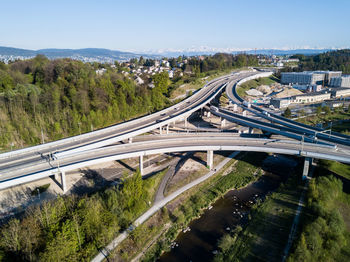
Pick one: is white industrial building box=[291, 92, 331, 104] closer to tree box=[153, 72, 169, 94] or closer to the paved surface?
tree box=[153, 72, 169, 94]

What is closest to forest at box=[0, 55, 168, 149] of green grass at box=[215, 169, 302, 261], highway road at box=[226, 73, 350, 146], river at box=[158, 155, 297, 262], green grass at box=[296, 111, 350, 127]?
highway road at box=[226, 73, 350, 146]

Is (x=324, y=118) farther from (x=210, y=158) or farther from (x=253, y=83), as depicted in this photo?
(x=210, y=158)

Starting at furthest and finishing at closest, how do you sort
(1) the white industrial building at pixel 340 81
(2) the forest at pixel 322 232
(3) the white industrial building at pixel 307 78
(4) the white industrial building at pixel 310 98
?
(3) the white industrial building at pixel 307 78, (1) the white industrial building at pixel 340 81, (4) the white industrial building at pixel 310 98, (2) the forest at pixel 322 232

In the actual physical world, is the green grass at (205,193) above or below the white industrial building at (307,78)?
below

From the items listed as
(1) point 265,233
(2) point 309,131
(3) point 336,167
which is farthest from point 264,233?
(2) point 309,131

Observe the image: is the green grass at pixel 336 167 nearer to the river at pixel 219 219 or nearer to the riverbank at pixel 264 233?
the river at pixel 219 219

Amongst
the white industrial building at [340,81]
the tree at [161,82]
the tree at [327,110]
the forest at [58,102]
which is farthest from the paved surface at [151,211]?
the white industrial building at [340,81]

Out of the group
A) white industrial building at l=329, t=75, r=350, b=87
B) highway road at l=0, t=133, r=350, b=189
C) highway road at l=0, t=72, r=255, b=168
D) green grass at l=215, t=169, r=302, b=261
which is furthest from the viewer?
white industrial building at l=329, t=75, r=350, b=87
